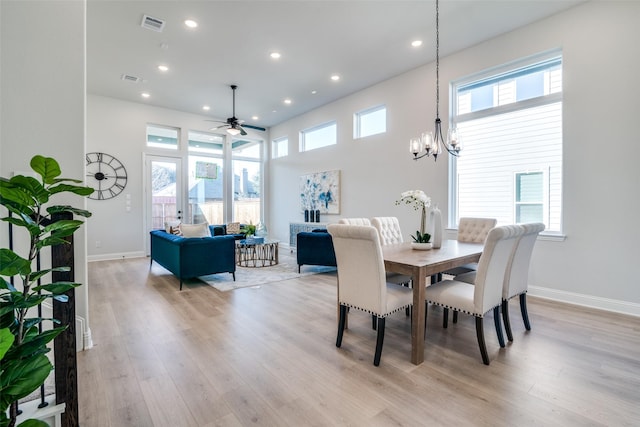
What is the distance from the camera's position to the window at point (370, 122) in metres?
5.63

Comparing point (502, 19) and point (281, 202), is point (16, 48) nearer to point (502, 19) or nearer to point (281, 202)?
point (502, 19)

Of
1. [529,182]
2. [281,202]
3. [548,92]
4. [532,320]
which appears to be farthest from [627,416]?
[281,202]

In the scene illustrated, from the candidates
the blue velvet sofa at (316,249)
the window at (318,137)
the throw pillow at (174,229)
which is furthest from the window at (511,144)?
the throw pillow at (174,229)

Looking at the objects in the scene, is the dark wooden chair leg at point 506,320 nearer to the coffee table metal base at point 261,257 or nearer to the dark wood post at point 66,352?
the dark wood post at point 66,352

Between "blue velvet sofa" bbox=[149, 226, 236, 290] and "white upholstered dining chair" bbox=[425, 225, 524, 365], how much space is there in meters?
3.02

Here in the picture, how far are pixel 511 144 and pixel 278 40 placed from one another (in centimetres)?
349

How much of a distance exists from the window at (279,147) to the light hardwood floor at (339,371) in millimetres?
5716

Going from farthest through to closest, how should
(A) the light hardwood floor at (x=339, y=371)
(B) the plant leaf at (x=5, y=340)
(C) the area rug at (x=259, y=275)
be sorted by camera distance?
(C) the area rug at (x=259, y=275), (A) the light hardwood floor at (x=339, y=371), (B) the plant leaf at (x=5, y=340)

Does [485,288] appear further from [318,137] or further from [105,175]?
[105,175]

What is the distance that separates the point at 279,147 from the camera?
8.64 metres

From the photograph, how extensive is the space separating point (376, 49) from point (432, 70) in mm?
1038

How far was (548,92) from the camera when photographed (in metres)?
3.76

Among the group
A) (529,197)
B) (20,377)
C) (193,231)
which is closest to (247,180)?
(193,231)

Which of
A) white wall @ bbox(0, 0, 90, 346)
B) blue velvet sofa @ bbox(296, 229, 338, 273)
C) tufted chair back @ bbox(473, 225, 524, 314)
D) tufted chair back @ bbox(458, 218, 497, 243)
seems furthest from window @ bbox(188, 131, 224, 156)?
tufted chair back @ bbox(473, 225, 524, 314)
